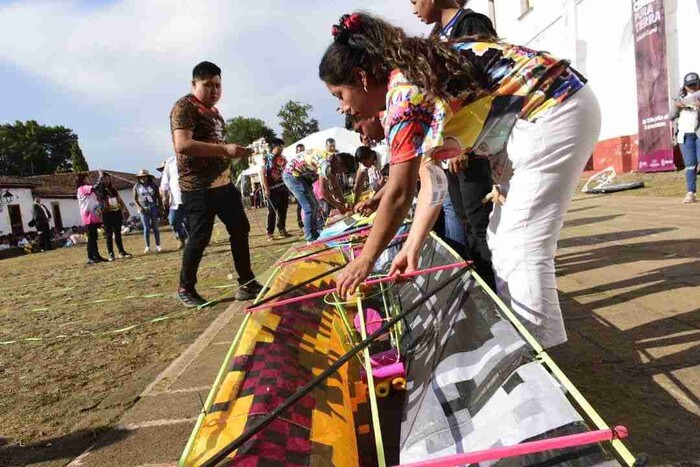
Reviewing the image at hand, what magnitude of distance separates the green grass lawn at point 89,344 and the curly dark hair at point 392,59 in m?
1.92

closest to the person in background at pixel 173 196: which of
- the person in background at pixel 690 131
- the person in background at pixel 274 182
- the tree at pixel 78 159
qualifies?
the person in background at pixel 274 182

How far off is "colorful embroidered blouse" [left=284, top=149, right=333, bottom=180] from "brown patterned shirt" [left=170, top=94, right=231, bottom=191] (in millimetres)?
2580

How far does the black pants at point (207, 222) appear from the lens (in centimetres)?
406

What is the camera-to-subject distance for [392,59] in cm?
164

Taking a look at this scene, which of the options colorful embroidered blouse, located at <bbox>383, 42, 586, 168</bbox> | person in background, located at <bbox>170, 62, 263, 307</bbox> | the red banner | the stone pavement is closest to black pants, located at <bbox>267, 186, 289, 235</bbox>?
person in background, located at <bbox>170, 62, 263, 307</bbox>

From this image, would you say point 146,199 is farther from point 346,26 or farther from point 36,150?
point 36,150

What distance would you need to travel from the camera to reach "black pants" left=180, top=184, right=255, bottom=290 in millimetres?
4062

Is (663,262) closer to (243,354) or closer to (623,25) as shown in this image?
(243,354)

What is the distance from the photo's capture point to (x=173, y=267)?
7.66 meters

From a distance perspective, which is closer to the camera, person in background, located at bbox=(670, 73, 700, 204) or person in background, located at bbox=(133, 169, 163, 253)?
person in background, located at bbox=(670, 73, 700, 204)

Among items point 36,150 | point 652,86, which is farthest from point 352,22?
point 36,150

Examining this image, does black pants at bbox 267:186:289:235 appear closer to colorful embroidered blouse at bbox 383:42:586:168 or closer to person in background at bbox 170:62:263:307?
person in background at bbox 170:62:263:307

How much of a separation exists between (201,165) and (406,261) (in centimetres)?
255

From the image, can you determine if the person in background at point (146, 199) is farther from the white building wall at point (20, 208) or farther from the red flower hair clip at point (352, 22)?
the white building wall at point (20, 208)
